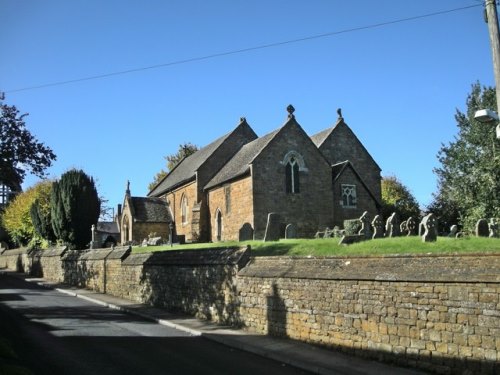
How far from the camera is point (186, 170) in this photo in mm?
48156

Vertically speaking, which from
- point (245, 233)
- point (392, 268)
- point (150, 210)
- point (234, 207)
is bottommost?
point (392, 268)

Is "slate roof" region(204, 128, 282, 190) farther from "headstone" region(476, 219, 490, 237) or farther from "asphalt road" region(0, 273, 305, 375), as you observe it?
"headstone" region(476, 219, 490, 237)

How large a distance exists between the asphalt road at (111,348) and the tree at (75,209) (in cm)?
2263

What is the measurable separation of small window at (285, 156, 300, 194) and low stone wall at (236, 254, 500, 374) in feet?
66.2

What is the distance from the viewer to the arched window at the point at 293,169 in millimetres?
34062

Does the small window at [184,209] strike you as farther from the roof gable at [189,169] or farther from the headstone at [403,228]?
the headstone at [403,228]

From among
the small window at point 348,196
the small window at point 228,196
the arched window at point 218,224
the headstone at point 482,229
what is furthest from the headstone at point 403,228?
the arched window at point 218,224

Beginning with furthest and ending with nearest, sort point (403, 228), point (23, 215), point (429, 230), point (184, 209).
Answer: point (23, 215)
point (184, 209)
point (403, 228)
point (429, 230)

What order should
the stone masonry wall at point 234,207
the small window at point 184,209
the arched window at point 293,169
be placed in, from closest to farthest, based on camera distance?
1. the stone masonry wall at point 234,207
2. the arched window at point 293,169
3. the small window at point 184,209

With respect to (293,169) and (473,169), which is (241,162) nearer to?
(293,169)

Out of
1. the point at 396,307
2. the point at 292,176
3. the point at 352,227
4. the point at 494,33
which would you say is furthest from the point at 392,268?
the point at 292,176

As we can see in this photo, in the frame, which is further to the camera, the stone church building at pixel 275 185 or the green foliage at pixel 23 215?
the green foliage at pixel 23 215

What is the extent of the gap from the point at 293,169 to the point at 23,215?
37.2 metres

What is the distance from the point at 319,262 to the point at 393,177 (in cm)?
6165
